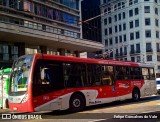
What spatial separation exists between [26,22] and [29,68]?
39.5 metres

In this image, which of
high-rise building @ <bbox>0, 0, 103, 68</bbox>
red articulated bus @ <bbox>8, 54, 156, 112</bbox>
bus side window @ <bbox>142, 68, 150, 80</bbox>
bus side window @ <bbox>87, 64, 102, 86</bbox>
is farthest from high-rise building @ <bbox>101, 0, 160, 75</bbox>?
bus side window @ <bbox>87, 64, 102, 86</bbox>

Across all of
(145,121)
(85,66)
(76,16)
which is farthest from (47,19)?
(145,121)

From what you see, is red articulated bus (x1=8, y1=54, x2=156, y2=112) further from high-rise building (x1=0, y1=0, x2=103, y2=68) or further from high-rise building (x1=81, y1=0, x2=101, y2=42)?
high-rise building (x1=81, y1=0, x2=101, y2=42)

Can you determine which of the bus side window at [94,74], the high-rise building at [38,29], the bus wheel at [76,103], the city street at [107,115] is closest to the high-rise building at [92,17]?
the high-rise building at [38,29]

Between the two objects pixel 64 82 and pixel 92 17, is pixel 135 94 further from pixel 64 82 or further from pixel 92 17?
pixel 92 17

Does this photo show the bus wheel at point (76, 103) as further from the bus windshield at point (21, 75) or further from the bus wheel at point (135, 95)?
the bus wheel at point (135, 95)

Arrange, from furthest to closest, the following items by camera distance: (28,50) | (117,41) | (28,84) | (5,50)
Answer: (117,41)
(28,50)
(5,50)
(28,84)

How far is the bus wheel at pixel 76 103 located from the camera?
50.1 ft

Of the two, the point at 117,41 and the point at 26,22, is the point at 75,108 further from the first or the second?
the point at 117,41

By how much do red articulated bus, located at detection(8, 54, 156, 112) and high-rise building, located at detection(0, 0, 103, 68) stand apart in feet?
23.2

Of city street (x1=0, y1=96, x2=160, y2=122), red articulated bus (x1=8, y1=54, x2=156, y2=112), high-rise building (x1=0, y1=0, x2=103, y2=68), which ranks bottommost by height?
city street (x1=0, y1=96, x2=160, y2=122)

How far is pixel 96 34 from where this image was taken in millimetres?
92875

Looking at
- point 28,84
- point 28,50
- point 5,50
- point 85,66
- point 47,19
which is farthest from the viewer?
point 47,19

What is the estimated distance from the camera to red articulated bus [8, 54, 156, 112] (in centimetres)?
1362
